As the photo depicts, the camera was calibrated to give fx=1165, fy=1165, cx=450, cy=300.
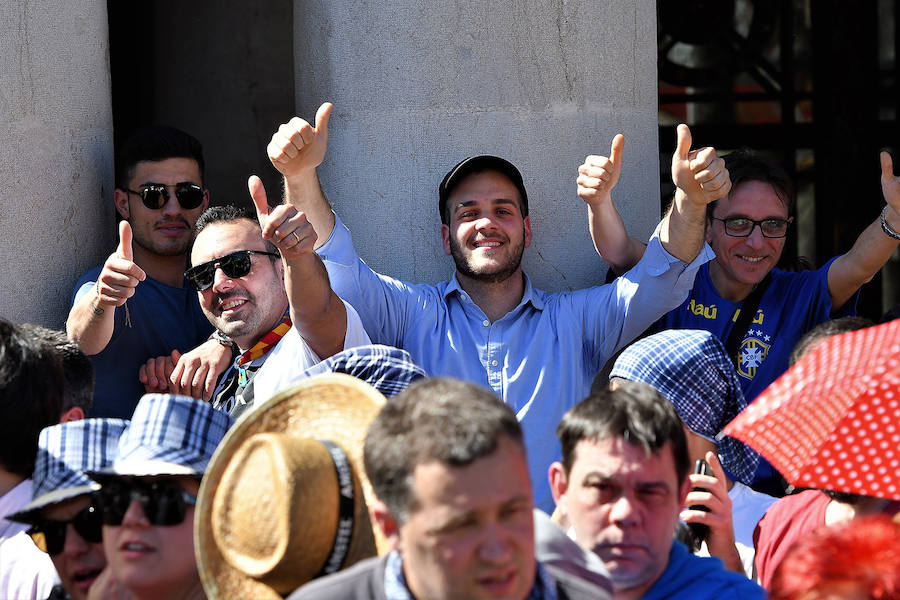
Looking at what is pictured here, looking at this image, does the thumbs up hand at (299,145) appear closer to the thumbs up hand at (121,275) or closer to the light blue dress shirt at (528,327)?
the light blue dress shirt at (528,327)

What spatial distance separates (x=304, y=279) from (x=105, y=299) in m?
0.66

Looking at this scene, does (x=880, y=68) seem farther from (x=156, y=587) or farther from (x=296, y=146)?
(x=156, y=587)

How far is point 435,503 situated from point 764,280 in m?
2.55

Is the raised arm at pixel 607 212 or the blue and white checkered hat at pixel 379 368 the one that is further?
the raised arm at pixel 607 212

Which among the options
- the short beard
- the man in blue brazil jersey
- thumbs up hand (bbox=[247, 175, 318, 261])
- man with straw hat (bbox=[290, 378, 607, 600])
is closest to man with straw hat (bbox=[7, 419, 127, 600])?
man with straw hat (bbox=[290, 378, 607, 600])

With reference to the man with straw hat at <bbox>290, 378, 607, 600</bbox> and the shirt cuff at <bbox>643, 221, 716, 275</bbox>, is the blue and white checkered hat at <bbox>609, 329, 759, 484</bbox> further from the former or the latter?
the man with straw hat at <bbox>290, 378, 607, 600</bbox>

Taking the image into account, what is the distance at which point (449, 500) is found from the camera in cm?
184

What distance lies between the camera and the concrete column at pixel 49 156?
13.9 feet

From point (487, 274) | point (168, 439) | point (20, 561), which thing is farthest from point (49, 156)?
point (168, 439)

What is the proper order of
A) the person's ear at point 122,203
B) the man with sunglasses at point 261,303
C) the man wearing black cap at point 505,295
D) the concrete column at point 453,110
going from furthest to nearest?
the person's ear at point 122,203
the concrete column at point 453,110
the man wearing black cap at point 505,295
the man with sunglasses at point 261,303

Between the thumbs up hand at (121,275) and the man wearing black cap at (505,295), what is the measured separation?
0.58 metres

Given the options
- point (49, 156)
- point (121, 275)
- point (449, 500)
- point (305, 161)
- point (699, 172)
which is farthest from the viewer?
point (49, 156)

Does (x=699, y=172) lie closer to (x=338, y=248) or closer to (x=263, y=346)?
(x=338, y=248)

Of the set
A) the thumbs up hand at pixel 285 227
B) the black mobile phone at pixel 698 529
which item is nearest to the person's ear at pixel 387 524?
the black mobile phone at pixel 698 529
